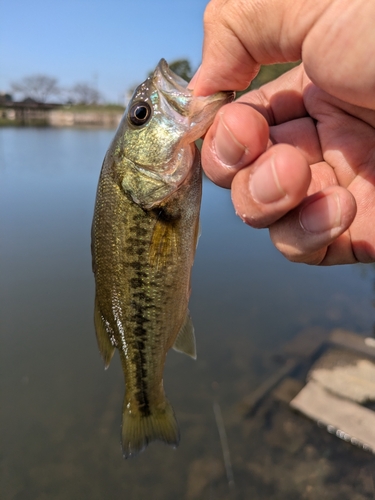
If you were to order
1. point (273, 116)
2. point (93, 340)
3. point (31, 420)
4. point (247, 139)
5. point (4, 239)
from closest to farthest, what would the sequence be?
point (247, 139)
point (273, 116)
point (31, 420)
point (93, 340)
point (4, 239)

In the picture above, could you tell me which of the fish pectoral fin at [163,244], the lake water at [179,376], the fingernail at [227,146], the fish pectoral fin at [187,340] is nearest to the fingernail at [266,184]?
the fingernail at [227,146]

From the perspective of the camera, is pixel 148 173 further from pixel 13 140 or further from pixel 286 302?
pixel 13 140

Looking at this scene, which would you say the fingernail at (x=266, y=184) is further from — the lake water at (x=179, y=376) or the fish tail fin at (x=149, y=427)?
the lake water at (x=179, y=376)

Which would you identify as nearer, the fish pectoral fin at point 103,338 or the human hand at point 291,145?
the human hand at point 291,145

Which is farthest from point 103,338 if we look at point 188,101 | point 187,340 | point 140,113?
point 188,101

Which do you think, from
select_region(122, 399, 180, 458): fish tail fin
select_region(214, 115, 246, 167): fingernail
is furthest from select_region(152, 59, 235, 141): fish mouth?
select_region(122, 399, 180, 458): fish tail fin

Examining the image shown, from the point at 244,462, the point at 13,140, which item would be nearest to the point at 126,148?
the point at 244,462

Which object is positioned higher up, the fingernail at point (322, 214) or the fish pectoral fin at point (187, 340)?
the fingernail at point (322, 214)
